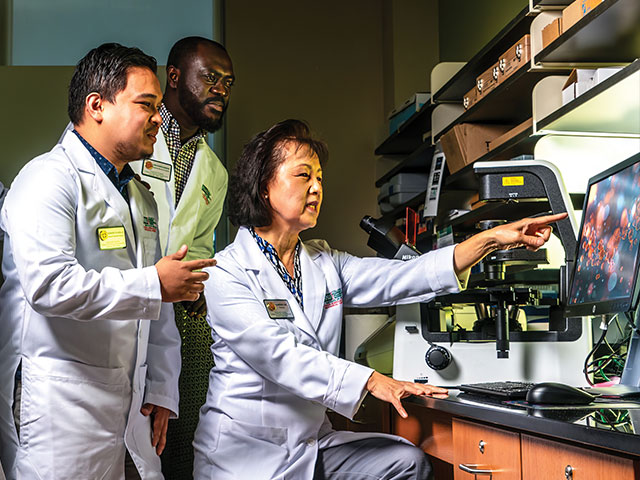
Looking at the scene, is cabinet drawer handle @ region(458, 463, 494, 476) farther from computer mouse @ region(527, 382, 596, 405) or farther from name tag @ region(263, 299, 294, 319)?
name tag @ region(263, 299, 294, 319)

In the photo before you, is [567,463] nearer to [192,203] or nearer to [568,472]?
[568,472]

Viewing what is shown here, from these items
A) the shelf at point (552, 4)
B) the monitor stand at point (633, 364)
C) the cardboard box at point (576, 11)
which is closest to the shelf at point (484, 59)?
the shelf at point (552, 4)

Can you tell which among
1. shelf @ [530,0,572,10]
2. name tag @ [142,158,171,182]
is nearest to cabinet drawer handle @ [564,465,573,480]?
shelf @ [530,0,572,10]

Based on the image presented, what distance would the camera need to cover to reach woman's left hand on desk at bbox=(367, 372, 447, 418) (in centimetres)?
164

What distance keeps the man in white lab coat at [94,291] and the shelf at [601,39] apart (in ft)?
3.58

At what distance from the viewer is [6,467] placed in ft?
5.26

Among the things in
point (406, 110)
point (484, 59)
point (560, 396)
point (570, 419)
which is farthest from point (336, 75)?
point (570, 419)

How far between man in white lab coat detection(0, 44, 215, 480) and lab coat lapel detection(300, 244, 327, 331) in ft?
1.26

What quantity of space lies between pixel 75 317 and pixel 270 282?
625mm

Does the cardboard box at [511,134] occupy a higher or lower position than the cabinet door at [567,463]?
higher

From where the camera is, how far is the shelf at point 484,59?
2295 mm

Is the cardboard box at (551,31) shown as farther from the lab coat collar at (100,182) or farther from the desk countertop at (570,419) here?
the lab coat collar at (100,182)

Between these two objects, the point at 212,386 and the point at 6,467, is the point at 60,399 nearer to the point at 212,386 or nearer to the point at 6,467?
the point at 6,467

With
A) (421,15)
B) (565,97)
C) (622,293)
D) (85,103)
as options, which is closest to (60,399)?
(85,103)
